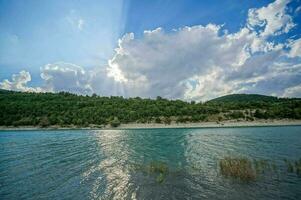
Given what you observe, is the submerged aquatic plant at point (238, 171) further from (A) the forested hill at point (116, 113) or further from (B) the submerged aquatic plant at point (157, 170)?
(A) the forested hill at point (116, 113)

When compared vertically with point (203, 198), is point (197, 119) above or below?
above

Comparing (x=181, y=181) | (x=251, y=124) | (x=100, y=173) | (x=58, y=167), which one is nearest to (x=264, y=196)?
(x=181, y=181)

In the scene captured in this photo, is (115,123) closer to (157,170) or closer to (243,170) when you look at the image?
(157,170)

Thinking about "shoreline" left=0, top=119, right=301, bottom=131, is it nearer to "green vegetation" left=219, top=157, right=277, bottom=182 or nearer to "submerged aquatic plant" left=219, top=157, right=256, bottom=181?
"green vegetation" left=219, top=157, right=277, bottom=182

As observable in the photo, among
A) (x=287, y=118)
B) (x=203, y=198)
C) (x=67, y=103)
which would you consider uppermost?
(x=67, y=103)

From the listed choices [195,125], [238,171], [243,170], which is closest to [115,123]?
[195,125]

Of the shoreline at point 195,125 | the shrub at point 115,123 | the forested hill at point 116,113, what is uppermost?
the forested hill at point 116,113

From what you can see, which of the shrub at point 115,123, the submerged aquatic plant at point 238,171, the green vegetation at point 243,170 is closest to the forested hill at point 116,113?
the shrub at point 115,123

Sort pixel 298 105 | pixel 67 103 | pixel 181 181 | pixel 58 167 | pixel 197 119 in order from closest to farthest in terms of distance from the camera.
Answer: pixel 181 181
pixel 58 167
pixel 197 119
pixel 298 105
pixel 67 103

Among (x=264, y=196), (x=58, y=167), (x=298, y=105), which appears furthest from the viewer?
(x=298, y=105)

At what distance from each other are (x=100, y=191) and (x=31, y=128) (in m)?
140

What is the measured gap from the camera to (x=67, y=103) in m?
180

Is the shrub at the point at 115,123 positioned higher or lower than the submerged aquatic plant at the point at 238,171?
higher

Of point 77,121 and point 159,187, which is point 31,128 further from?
point 159,187
